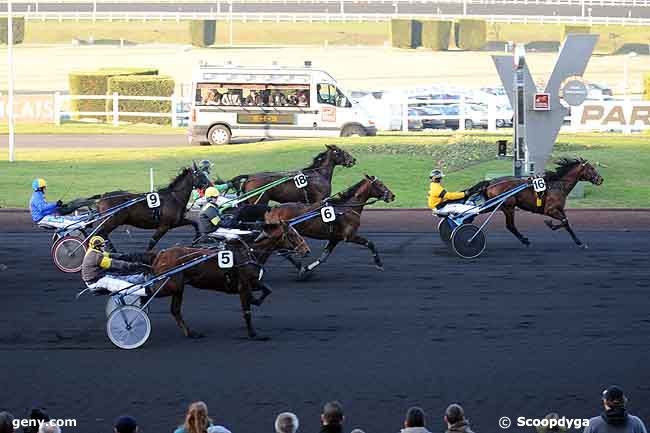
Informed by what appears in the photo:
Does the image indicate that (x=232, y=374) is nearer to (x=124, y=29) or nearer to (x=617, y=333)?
(x=617, y=333)

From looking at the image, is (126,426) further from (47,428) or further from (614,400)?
(614,400)

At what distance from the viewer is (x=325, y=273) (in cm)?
1702

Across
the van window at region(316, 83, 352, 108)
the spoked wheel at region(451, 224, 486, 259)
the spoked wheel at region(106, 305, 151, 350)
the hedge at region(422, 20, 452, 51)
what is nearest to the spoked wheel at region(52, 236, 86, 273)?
the spoked wheel at region(106, 305, 151, 350)

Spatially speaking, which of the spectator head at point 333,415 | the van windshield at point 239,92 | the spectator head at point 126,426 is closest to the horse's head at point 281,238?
the spectator head at point 333,415

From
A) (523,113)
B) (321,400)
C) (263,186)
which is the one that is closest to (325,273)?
(263,186)

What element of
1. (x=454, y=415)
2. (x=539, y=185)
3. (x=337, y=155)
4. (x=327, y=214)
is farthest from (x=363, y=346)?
(x=337, y=155)

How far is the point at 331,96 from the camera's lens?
34.5 m

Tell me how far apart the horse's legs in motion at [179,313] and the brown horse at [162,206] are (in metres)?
4.48

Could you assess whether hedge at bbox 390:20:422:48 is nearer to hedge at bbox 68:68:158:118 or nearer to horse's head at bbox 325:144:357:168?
hedge at bbox 68:68:158:118

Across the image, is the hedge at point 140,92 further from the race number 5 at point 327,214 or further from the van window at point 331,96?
the race number 5 at point 327,214

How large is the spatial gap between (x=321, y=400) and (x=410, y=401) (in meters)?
0.75

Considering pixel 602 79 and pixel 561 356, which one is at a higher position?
pixel 602 79

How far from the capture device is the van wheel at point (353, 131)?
1366 inches

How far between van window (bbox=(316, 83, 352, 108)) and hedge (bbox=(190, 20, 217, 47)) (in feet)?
125
